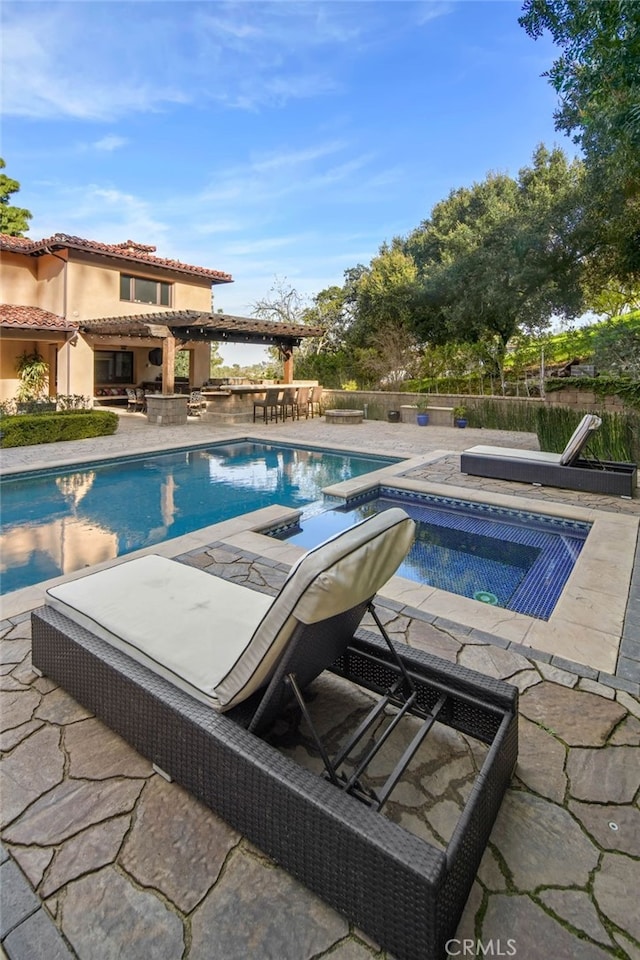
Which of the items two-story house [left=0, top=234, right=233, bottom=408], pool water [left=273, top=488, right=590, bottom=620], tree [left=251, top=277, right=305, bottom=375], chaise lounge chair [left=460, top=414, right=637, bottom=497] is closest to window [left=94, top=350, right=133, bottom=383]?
two-story house [left=0, top=234, right=233, bottom=408]

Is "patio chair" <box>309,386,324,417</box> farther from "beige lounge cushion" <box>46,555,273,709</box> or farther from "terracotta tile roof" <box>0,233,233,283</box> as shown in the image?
"beige lounge cushion" <box>46,555,273,709</box>

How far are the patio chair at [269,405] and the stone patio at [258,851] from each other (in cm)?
1282

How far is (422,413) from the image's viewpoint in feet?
50.7

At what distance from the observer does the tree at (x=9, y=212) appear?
63.9 feet

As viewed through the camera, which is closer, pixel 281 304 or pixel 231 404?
pixel 231 404

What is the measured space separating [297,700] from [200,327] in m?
14.0

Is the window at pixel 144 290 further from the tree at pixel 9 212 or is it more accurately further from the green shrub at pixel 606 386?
the green shrub at pixel 606 386

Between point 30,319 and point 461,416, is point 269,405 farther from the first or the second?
point 30,319

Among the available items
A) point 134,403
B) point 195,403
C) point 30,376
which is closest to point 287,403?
point 195,403

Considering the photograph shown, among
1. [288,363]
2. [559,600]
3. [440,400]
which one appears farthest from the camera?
[288,363]

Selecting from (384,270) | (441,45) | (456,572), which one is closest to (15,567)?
(456,572)

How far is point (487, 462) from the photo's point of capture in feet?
26.2

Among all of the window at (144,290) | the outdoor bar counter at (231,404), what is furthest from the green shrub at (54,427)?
the window at (144,290)

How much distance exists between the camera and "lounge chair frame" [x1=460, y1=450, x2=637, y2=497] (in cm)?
686
